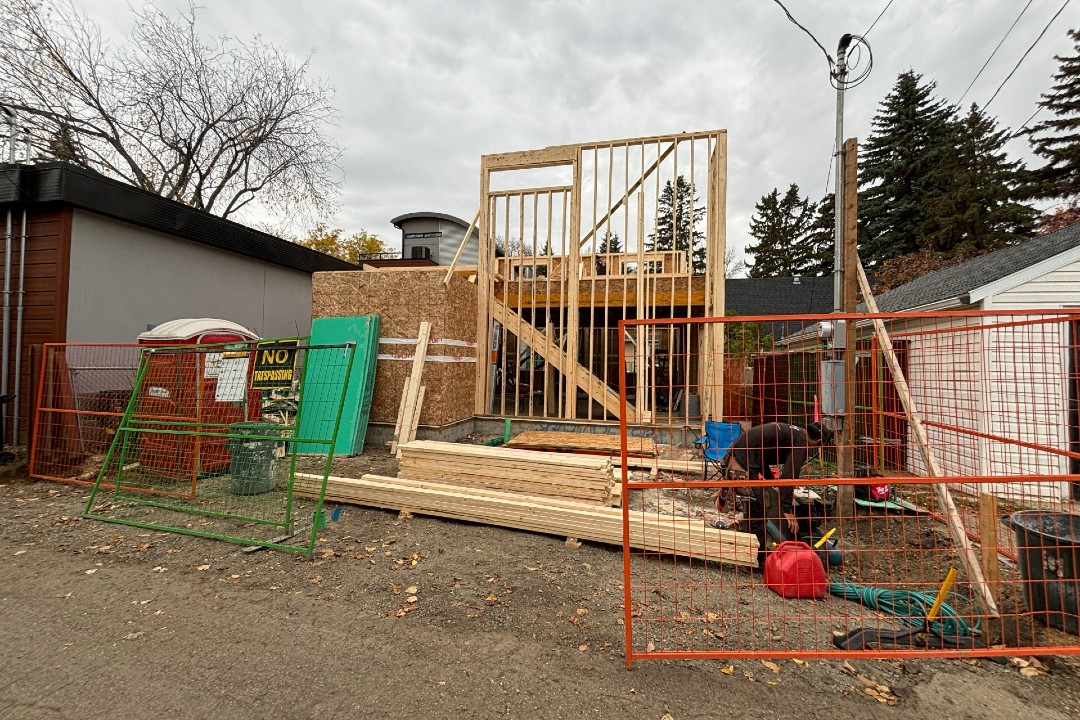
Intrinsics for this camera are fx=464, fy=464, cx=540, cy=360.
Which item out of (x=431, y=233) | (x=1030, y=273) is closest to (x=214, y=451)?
(x=1030, y=273)

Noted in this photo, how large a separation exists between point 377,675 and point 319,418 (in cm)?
504

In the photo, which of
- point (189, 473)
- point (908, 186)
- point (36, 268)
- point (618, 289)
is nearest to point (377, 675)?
point (189, 473)

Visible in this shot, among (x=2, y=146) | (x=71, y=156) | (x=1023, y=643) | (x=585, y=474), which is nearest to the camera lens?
(x=1023, y=643)

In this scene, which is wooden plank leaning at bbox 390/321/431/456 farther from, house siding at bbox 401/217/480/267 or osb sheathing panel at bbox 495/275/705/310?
house siding at bbox 401/217/480/267

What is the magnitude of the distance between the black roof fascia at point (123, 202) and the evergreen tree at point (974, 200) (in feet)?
105

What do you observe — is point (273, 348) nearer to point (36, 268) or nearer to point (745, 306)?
point (36, 268)

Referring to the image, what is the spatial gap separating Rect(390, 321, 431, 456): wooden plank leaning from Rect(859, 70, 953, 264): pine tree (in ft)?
105

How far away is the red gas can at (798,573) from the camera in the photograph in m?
3.63

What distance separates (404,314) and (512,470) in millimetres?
4392

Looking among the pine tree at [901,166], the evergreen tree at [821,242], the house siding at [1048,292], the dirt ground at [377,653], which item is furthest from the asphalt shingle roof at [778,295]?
the dirt ground at [377,653]

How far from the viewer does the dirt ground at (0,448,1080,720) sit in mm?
2393

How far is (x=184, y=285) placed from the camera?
31.2 ft

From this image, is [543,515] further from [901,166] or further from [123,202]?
[901,166]

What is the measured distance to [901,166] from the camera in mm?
29297
